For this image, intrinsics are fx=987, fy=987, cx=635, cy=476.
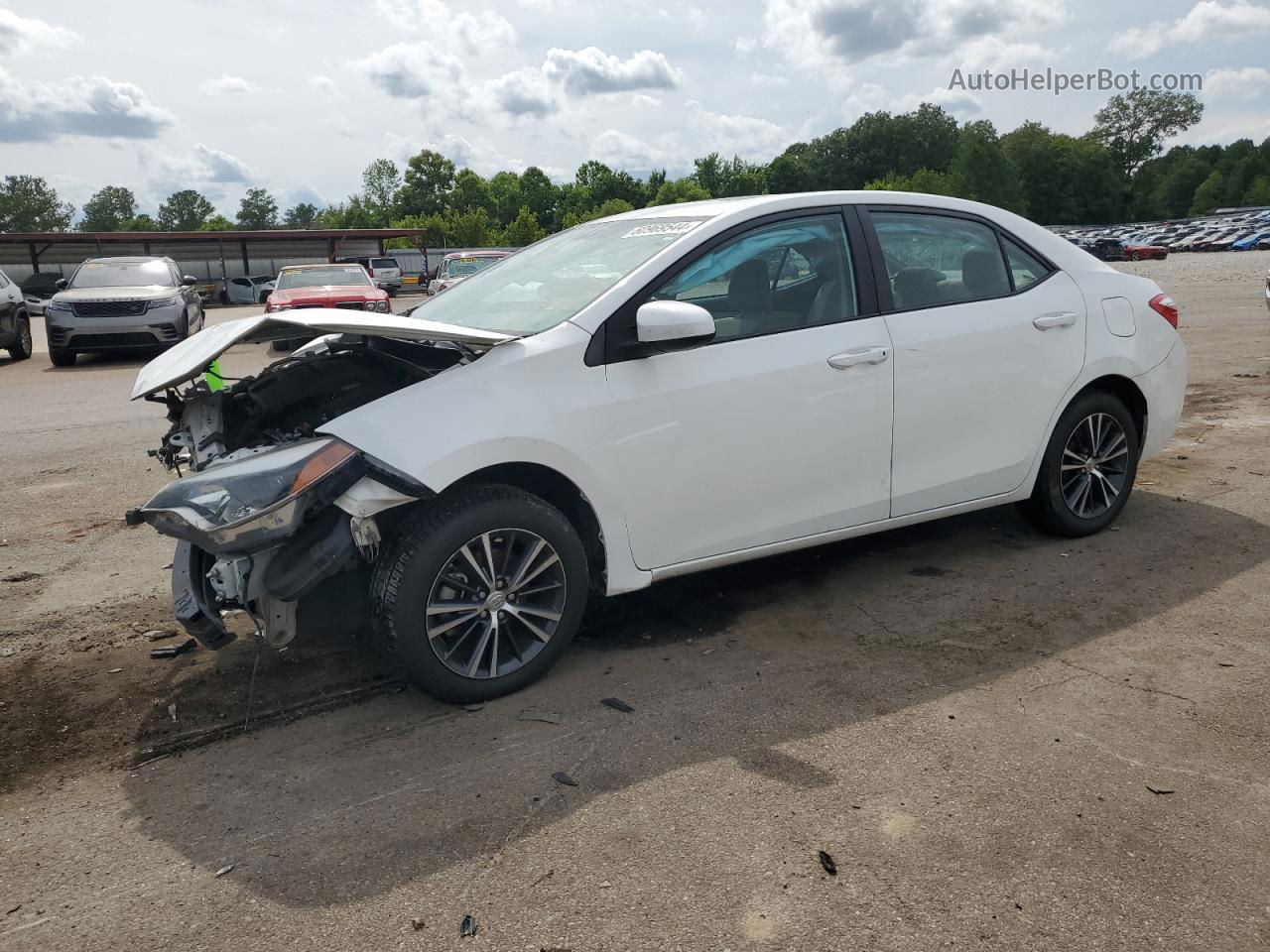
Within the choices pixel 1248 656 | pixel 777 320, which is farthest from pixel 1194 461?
pixel 777 320

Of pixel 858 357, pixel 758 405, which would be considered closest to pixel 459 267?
pixel 858 357

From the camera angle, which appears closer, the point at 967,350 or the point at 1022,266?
the point at 967,350

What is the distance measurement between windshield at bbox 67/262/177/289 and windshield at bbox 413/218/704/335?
13.1m

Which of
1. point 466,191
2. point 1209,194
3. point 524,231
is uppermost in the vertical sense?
point 466,191

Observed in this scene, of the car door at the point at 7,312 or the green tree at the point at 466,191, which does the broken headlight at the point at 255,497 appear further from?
the green tree at the point at 466,191

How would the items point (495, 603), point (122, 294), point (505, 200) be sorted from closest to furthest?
point (495, 603) < point (122, 294) < point (505, 200)

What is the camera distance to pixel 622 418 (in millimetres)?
3717

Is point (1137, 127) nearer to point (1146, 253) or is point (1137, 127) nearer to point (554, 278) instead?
point (1146, 253)

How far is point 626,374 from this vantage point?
3.74 metres

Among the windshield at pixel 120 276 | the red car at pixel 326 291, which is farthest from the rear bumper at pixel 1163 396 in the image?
the windshield at pixel 120 276

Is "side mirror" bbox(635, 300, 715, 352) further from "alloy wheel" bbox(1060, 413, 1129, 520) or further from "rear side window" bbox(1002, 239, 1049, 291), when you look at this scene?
"alloy wheel" bbox(1060, 413, 1129, 520)

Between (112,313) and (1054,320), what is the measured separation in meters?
14.5

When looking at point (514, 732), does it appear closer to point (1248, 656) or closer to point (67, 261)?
point (1248, 656)

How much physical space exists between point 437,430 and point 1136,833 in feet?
8.15
